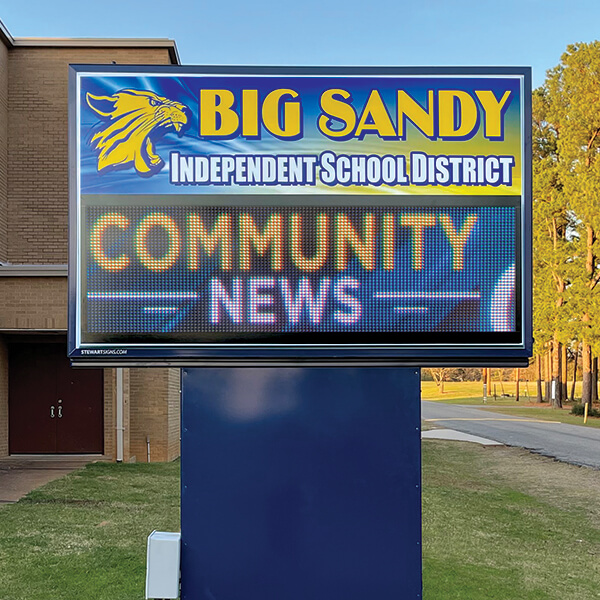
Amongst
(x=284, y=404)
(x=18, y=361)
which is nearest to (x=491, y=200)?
(x=284, y=404)

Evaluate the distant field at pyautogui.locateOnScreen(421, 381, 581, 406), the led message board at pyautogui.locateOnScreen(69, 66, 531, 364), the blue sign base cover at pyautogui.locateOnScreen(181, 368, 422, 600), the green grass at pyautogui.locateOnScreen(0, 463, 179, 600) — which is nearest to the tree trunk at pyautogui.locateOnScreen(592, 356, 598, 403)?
the distant field at pyautogui.locateOnScreen(421, 381, 581, 406)

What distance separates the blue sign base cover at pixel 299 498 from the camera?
4922 millimetres

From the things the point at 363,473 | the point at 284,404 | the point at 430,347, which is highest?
the point at 430,347

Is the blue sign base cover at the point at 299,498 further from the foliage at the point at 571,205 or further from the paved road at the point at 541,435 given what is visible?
the foliage at the point at 571,205

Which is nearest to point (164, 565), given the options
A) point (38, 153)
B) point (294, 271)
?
point (294, 271)

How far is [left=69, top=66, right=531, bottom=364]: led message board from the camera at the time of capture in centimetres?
452

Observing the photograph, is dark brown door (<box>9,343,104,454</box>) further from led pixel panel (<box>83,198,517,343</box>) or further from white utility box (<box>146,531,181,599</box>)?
led pixel panel (<box>83,198,517,343</box>)

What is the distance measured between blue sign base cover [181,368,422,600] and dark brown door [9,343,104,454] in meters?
12.4

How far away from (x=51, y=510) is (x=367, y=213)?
27.1 feet

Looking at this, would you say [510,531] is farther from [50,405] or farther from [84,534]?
[50,405]

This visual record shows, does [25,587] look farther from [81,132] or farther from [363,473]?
[81,132]

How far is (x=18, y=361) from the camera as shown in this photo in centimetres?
1688

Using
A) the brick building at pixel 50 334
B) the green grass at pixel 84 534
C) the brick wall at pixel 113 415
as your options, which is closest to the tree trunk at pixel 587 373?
the brick building at pixel 50 334

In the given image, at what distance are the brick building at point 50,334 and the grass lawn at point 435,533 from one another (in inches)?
55.8
